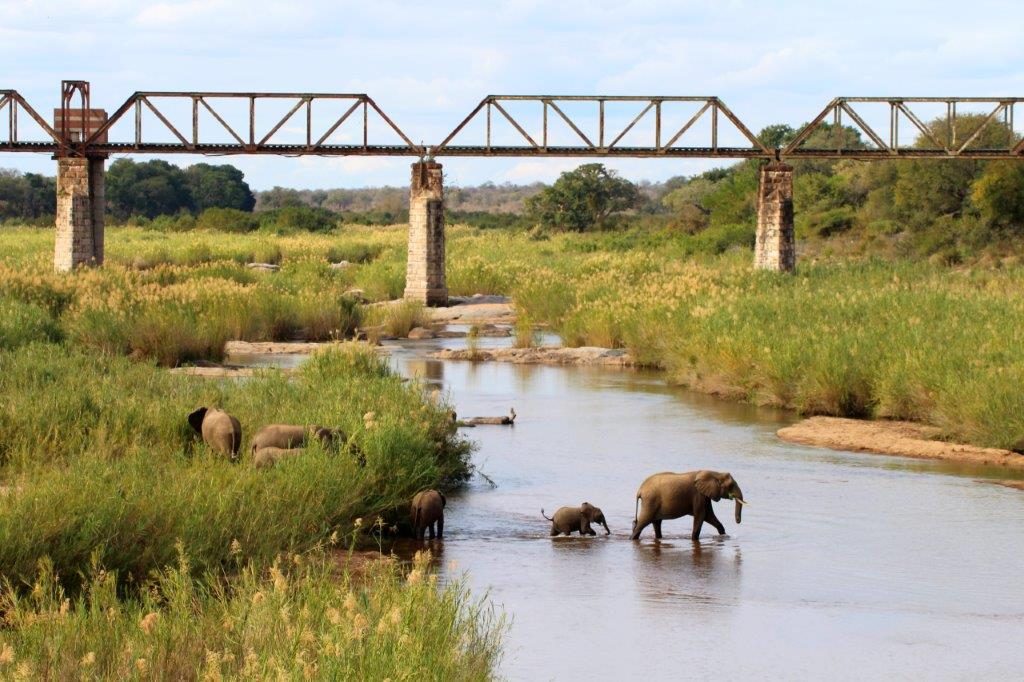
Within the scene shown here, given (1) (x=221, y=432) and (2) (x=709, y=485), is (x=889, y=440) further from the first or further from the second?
(1) (x=221, y=432)

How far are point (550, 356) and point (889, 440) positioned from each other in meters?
11.5

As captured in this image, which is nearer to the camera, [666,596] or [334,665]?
[334,665]

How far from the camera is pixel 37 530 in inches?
371

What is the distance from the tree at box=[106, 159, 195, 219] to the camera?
119250mm

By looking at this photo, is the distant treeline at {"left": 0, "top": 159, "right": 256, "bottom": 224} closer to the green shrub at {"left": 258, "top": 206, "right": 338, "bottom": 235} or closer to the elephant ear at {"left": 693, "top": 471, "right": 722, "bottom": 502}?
the green shrub at {"left": 258, "top": 206, "right": 338, "bottom": 235}

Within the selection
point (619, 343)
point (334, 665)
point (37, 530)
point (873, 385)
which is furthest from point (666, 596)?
point (619, 343)

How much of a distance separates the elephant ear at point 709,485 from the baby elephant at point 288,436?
3.10 meters

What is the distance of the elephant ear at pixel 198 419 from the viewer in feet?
45.2

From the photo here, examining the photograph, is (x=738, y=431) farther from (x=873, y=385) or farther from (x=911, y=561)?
(x=911, y=561)

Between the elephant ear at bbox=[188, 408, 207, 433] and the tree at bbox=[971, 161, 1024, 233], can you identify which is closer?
the elephant ear at bbox=[188, 408, 207, 433]

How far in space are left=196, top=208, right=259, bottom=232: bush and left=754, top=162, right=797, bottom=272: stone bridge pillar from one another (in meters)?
48.9

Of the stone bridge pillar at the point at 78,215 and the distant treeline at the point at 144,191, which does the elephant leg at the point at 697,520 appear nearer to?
the stone bridge pillar at the point at 78,215

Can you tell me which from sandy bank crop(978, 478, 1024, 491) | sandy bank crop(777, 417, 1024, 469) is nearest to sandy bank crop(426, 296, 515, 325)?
sandy bank crop(777, 417, 1024, 469)

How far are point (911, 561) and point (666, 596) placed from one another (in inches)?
101
